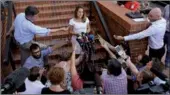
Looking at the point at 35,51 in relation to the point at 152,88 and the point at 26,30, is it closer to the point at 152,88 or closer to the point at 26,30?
the point at 26,30

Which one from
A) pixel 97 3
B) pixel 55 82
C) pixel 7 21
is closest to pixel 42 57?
pixel 7 21

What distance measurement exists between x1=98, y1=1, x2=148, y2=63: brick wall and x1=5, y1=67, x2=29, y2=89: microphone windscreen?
7.28 ft

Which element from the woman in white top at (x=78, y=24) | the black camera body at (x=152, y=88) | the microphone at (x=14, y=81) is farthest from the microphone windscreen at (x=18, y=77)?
the woman in white top at (x=78, y=24)

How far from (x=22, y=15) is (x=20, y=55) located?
3.22ft

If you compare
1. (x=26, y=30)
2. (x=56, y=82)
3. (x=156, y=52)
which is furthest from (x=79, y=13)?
(x=56, y=82)

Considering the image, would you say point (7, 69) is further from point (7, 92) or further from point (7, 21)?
point (7, 92)

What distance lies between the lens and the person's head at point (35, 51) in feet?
16.4

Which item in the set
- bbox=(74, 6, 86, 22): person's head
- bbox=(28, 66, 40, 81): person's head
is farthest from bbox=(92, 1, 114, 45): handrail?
bbox=(28, 66, 40, 81): person's head

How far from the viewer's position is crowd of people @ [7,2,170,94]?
13.4 feet

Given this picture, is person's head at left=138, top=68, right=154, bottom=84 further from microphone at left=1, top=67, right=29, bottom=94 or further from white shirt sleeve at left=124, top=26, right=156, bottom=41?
microphone at left=1, top=67, right=29, bottom=94

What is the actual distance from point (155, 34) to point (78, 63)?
4.56 ft

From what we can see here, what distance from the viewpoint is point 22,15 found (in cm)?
540

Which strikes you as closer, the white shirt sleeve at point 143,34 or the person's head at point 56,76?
the person's head at point 56,76

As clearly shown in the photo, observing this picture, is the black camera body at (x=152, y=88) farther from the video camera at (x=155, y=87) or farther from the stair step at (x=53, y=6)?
the stair step at (x=53, y=6)
